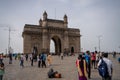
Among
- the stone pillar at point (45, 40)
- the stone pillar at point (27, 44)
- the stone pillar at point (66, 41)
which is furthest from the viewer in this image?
the stone pillar at point (66, 41)

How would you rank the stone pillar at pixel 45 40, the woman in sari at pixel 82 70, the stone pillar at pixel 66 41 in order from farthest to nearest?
the stone pillar at pixel 66 41
the stone pillar at pixel 45 40
the woman in sari at pixel 82 70

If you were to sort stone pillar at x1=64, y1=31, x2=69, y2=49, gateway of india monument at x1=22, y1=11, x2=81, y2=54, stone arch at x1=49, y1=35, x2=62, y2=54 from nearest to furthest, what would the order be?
gateway of india monument at x1=22, y1=11, x2=81, y2=54, stone pillar at x1=64, y1=31, x2=69, y2=49, stone arch at x1=49, y1=35, x2=62, y2=54

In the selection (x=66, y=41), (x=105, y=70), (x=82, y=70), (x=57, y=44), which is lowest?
(x=82, y=70)

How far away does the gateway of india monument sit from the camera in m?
61.5

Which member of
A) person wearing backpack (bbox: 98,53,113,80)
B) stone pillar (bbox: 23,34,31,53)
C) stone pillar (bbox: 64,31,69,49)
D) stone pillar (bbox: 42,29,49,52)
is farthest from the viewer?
stone pillar (bbox: 64,31,69,49)

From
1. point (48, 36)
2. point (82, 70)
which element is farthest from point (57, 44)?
point (82, 70)

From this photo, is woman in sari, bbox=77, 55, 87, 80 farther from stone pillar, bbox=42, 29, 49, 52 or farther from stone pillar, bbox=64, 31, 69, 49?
stone pillar, bbox=64, 31, 69, 49

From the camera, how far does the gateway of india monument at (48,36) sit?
61469 mm

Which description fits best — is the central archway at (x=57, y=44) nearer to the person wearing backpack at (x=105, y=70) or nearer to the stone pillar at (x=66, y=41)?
the stone pillar at (x=66, y=41)

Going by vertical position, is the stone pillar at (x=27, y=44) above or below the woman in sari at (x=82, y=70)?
above

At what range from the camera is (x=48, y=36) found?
63.6 m

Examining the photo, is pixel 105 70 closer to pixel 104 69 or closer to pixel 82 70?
pixel 104 69

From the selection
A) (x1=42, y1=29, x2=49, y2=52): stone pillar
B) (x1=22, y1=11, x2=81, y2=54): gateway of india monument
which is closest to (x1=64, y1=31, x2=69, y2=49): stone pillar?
(x1=22, y1=11, x2=81, y2=54): gateway of india monument

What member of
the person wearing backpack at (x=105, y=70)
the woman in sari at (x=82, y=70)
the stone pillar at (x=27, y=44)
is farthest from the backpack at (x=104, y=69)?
the stone pillar at (x=27, y=44)
